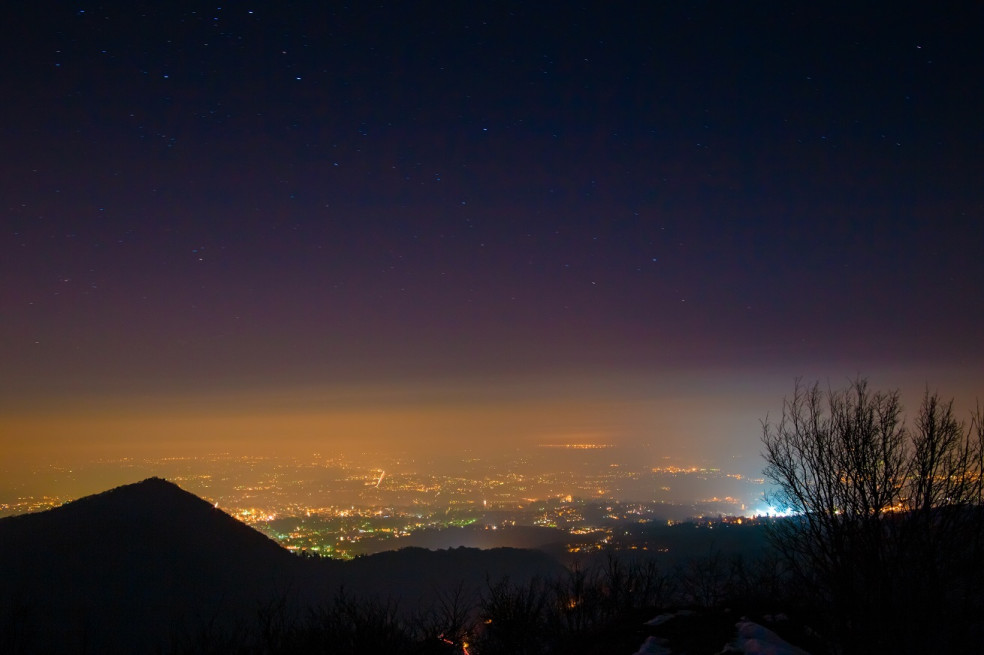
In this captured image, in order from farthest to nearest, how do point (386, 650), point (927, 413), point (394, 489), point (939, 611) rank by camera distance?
point (394, 489) < point (386, 650) < point (927, 413) < point (939, 611)

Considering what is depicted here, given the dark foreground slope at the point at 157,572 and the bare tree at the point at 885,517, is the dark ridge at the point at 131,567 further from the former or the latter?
the bare tree at the point at 885,517

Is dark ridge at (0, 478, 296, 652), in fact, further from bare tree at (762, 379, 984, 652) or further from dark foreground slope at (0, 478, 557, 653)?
bare tree at (762, 379, 984, 652)

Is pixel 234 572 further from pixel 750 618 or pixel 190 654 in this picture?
pixel 750 618

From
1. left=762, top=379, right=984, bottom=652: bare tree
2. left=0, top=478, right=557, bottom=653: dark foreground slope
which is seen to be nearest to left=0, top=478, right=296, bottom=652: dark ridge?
left=0, top=478, right=557, bottom=653: dark foreground slope

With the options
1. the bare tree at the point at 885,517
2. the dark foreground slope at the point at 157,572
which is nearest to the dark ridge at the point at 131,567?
the dark foreground slope at the point at 157,572

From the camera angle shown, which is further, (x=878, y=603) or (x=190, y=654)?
(x=190, y=654)

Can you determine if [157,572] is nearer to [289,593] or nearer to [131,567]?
[131,567]

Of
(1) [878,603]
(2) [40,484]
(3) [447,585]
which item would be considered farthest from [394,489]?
(1) [878,603]

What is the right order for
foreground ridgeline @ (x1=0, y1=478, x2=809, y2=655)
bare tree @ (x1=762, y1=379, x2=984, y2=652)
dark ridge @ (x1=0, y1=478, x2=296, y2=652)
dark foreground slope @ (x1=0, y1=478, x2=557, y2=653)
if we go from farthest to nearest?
dark ridge @ (x1=0, y1=478, x2=296, y2=652), dark foreground slope @ (x1=0, y1=478, x2=557, y2=653), foreground ridgeline @ (x1=0, y1=478, x2=809, y2=655), bare tree @ (x1=762, y1=379, x2=984, y2=652)
